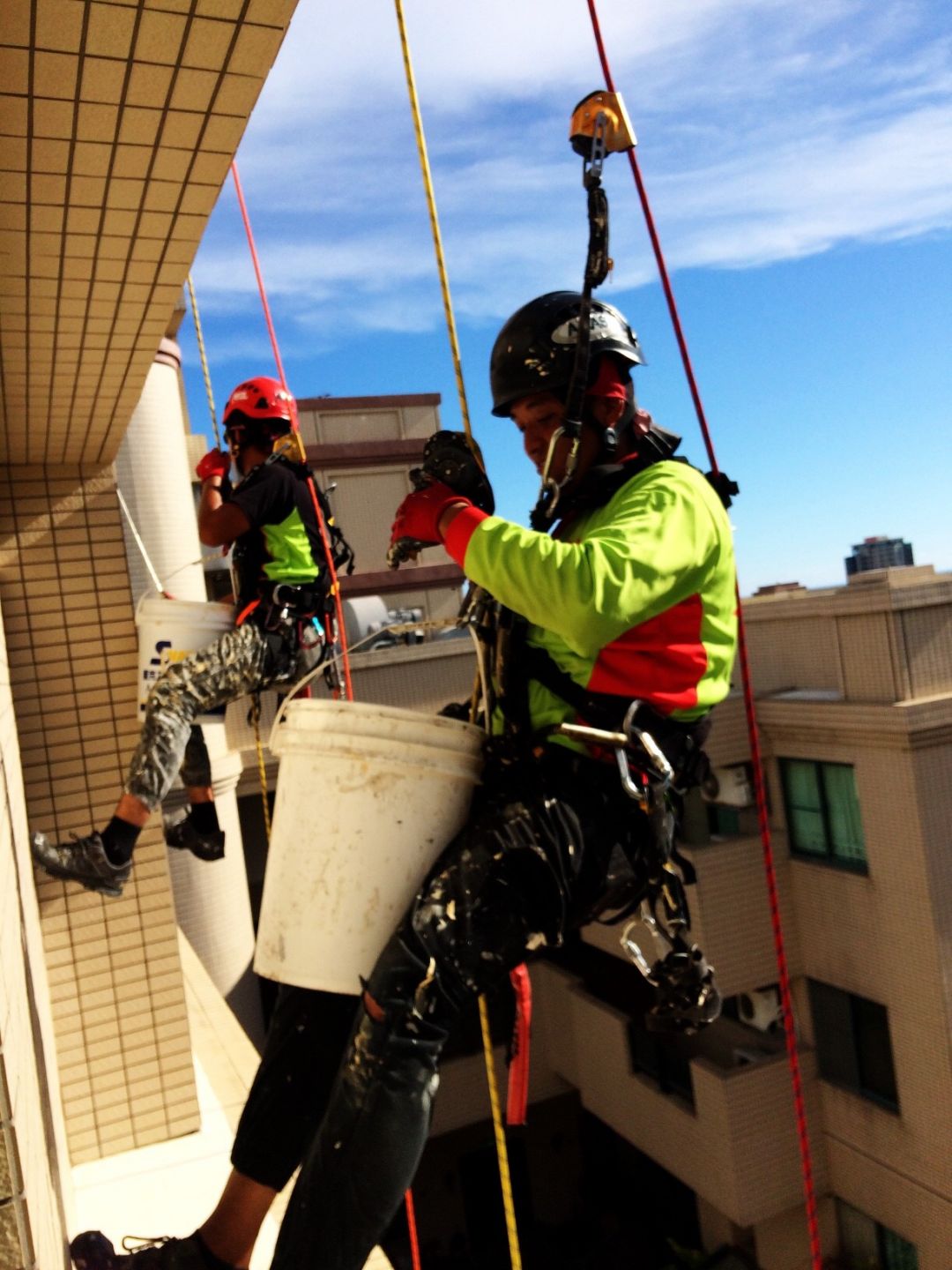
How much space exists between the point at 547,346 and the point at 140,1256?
6.65ft

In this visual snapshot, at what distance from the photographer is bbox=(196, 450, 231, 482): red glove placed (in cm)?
371

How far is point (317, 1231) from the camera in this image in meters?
1.70

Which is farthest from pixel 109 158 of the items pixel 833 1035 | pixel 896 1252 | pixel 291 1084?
pixel 896 1252

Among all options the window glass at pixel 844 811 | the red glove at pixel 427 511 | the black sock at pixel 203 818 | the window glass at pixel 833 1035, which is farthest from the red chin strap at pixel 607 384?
the window glass at pixel 833 1035

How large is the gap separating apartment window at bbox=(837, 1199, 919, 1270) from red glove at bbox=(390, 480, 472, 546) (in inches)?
423

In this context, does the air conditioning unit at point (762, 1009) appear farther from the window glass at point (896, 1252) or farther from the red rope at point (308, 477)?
the red rope at point (308, 477)

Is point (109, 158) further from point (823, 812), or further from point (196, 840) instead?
point (823, 812)

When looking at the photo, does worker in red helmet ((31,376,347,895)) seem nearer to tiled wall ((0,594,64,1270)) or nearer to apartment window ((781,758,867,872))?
tiled wall ((0,594,64,1270))

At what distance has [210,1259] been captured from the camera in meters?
1.96

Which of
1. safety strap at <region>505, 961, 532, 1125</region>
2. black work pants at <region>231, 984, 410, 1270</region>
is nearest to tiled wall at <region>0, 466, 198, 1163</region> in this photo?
black work pants at <region>231, 984, 410, 1270</region>

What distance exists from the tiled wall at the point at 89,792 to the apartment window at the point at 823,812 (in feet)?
25.9

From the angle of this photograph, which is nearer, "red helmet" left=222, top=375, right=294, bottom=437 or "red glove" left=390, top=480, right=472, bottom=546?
"red glove" left=390, top=480, right=472, bottom=546

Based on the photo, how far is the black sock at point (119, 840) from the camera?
3.12m

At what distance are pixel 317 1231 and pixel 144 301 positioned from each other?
2.06 meters
